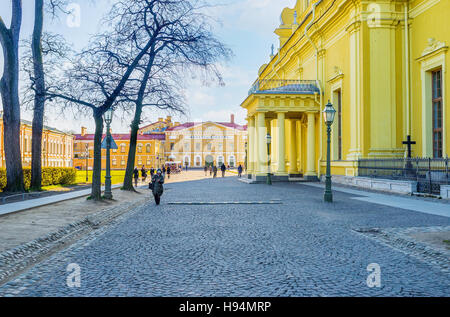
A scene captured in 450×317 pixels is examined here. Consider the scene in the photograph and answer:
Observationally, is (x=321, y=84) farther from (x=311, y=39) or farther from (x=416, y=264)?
(x=416, y=264)

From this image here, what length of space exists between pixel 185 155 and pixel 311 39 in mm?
81230

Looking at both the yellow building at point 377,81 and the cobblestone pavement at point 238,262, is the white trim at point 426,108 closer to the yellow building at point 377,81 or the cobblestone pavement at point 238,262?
the yellow building at point 377,81

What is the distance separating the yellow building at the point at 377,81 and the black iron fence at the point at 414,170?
3.73 feet

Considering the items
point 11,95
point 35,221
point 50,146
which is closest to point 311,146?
point 11,95

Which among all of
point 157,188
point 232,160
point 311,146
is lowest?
point 157,188

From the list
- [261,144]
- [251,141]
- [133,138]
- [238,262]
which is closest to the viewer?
[238,262]

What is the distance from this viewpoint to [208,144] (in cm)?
10675

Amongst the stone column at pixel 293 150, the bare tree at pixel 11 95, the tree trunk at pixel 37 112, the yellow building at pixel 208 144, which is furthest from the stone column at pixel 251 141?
the yellow building at pixel 208 144

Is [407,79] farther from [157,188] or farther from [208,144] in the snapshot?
[208,144]

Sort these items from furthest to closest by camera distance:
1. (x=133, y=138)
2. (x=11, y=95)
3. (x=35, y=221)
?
(x=133, y=138) → (x=11, y=95) → (x=35, y=221)

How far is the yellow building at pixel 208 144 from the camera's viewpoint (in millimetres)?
106125

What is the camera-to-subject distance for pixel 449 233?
7555 millimetres

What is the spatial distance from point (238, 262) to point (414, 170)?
540 inches

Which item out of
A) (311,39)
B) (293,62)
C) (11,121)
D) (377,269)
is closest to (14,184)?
(11,121)
